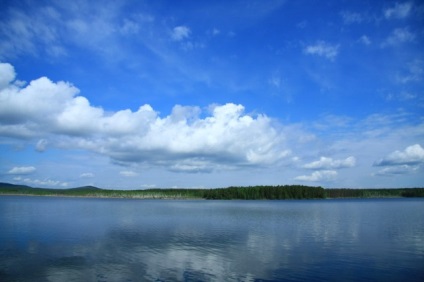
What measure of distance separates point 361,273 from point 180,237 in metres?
24.1

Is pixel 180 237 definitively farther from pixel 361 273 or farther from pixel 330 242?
pixel 361 273

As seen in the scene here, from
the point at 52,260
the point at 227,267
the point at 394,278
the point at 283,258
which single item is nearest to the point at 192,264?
the point at 227,267

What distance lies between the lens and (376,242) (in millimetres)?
39094

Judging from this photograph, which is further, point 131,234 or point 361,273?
point 131,234

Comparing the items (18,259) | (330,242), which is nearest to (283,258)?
(330,242)

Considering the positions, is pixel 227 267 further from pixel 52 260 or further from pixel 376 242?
pixel 376 242

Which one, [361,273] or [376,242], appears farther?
[376,242]

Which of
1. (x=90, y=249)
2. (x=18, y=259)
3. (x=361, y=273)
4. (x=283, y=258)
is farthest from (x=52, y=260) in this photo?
→ (x=361, y=273)

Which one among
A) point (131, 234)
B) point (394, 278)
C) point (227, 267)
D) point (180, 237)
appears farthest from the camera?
point (131, 234)

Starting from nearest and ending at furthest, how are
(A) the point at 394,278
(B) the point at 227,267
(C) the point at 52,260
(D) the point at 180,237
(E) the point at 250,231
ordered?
(A) the point at 394,278 → (B) the point at 227,267 → (C) the point at 52,260 → (D) the point at 180,237 → (E) the point at 250,231

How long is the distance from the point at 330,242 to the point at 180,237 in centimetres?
1861

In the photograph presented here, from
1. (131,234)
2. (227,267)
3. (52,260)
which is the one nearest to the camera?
(227,267)

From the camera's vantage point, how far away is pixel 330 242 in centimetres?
3925

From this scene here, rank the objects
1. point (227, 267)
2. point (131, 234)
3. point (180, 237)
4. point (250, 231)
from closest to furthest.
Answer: point (227, 267) → point (180, 237) → point (131, 234) → point (250, 231)
